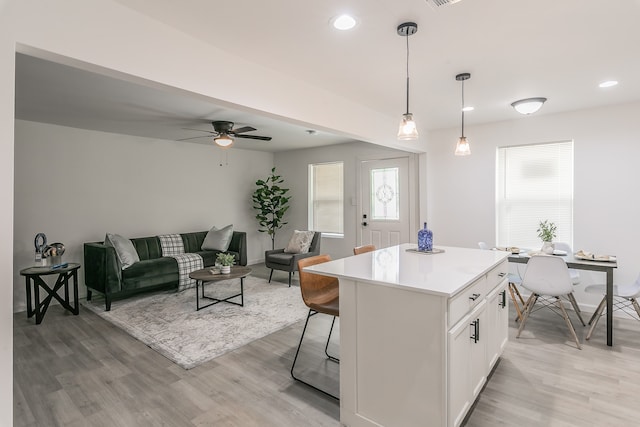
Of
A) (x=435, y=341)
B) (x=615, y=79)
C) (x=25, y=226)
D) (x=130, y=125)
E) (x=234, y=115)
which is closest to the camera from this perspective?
(x=435, y=341)

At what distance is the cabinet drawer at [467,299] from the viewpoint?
171cm

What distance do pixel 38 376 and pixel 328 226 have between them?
497cm

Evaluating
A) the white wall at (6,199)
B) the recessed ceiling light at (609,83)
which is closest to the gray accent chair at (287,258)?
the white wall at (6,199)

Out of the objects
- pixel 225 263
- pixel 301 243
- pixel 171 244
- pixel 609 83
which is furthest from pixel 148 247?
pixel 609 83

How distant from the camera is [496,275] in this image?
8.25ft

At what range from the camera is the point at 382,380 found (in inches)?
72.2

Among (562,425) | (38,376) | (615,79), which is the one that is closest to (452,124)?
(615,79)

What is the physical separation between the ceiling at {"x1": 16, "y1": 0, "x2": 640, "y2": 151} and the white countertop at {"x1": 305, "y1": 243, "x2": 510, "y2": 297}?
1.56 m

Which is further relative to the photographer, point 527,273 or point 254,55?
point 527,273

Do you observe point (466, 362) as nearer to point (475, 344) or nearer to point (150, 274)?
point (475, 344)

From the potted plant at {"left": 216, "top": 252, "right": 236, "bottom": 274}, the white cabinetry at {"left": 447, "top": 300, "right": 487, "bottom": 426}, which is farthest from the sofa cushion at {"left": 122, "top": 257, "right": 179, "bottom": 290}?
the white cabinetry at {"left": 447, "top": 300, "right": 487, "bottom": 426}

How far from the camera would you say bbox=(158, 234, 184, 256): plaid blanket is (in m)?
5.39

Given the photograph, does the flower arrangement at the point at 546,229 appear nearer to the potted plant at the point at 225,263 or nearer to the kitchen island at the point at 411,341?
the kitchen island at the point at 411,341

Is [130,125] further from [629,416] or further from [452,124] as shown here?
[629,416]
